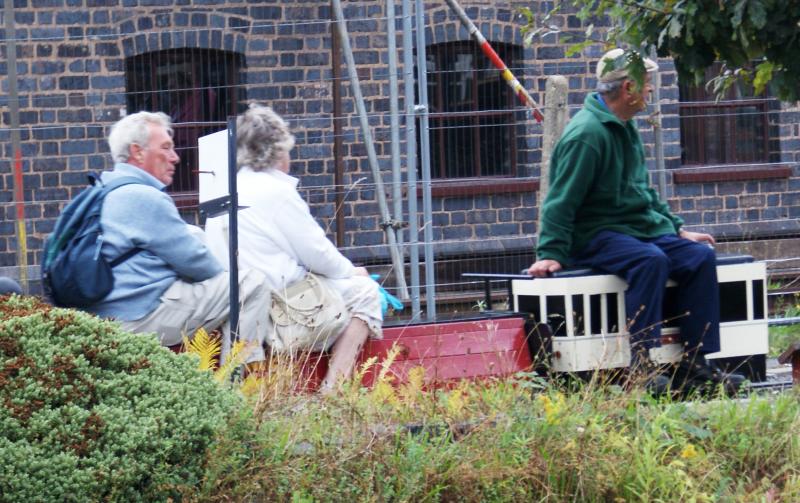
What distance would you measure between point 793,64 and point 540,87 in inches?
332

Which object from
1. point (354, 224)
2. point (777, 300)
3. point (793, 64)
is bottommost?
point (777, 300)

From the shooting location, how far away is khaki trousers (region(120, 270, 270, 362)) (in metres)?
6.12

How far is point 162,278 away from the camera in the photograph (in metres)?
6.16

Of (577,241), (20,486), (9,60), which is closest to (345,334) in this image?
(577,241)

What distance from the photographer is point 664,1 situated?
600 centimetres

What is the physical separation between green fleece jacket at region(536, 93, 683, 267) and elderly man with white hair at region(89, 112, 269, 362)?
1.54 meters

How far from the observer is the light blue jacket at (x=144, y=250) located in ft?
20.0

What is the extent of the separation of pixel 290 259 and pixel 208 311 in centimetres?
61

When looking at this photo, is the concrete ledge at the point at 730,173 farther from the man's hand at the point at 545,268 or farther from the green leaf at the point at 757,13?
the green leaf at the point at 757,13

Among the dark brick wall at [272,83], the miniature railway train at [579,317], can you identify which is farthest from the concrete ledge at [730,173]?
the miniature railway train at [579,317]

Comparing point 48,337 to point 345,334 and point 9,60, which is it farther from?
point 9,60

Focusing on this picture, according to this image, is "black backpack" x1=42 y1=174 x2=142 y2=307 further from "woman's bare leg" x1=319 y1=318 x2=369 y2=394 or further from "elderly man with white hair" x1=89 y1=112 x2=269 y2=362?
"woman's bare leg" x1=319 y1=318 x2=369 y2=394

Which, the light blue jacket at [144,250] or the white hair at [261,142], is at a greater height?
the white hair at [261,142]

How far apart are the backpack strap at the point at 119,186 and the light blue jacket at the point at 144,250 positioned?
16mm
